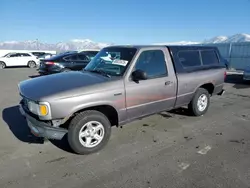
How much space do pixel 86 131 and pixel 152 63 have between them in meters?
1.92

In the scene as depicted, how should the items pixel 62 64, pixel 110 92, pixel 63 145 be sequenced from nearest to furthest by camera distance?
pixel 110 92
pixel 63 145
pixel 62 64

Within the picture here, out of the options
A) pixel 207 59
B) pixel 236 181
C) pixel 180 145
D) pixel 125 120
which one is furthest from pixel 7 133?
pixel 207 59

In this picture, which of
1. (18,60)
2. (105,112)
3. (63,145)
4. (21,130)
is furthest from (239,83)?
(18,60)

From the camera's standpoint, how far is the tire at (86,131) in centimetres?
331

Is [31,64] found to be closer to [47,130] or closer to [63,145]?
[63,145]

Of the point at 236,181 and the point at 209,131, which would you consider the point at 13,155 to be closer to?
the point at 236,181

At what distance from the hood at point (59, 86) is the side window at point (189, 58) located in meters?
2.08

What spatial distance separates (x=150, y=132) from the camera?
4398mm

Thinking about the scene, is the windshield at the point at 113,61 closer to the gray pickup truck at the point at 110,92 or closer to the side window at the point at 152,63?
the gray pickup truck at the point at 110,92

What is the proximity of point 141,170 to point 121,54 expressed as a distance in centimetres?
230

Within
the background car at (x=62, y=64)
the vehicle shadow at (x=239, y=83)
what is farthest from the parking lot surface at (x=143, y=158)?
the background car at (x=62, y=64)

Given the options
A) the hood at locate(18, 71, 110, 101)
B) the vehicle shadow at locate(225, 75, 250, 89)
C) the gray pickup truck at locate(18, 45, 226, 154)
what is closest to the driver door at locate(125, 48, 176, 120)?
the gray pickup truck at locate(18, 45, 226, 154)

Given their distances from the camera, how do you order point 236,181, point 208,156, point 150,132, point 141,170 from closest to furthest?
point 236,181, point 141,170, point 208,156, point 150,132

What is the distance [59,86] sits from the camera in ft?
11.2
